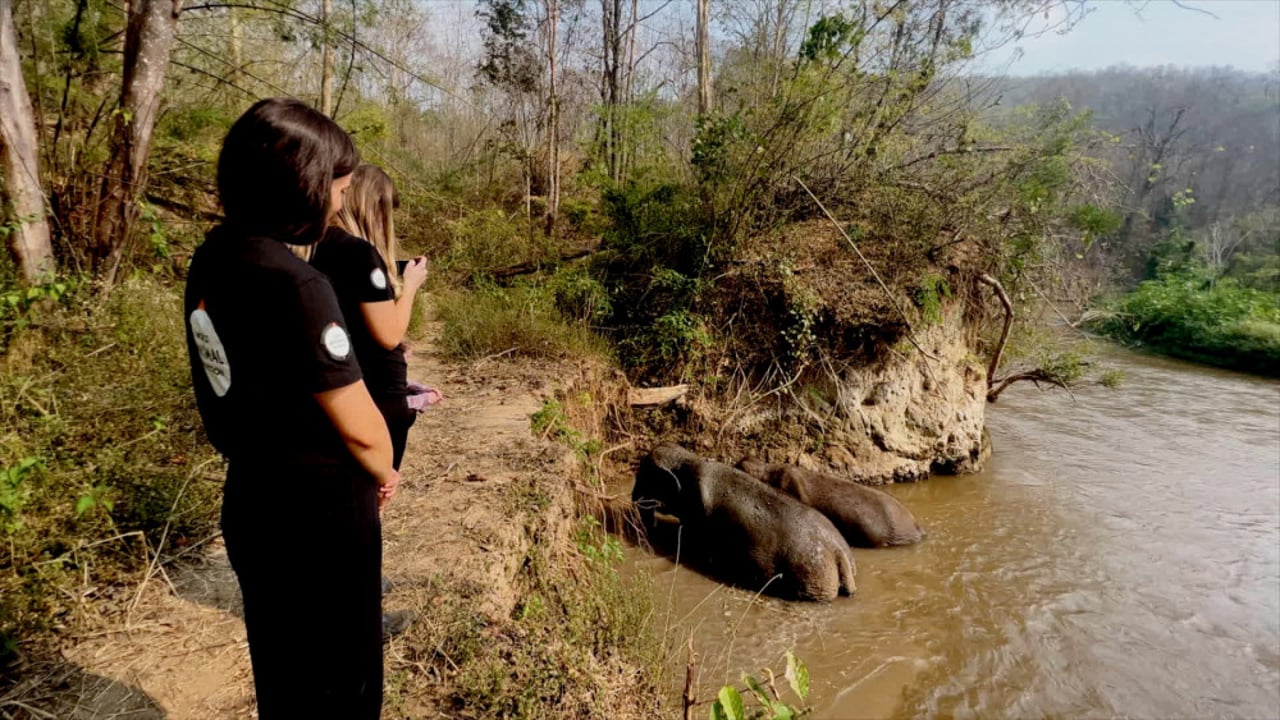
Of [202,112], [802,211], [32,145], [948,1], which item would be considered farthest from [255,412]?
[948,1]

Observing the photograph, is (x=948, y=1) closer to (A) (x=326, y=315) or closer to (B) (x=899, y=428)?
(B) (x=899, y=428)

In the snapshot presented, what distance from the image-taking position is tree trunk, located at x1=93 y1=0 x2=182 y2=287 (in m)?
3.59

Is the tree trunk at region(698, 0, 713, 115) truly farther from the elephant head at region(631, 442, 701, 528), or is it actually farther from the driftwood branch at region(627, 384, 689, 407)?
the elephant head at region(631, 442, 701, 528)

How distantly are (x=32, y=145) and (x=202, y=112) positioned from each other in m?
2.73

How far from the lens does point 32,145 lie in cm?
331

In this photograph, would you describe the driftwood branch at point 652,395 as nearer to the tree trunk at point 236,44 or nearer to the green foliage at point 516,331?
the green foliage at point 516,331

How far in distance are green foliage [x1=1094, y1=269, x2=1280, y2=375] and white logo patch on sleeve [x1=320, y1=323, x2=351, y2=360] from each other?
15455 millimetres

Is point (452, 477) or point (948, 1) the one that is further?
point (948, 1)

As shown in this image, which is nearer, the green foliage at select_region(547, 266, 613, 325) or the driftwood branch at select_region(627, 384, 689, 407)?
the driftwood branch at select_region(627, 384, 689, 407)

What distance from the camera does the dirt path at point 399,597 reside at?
1946mm

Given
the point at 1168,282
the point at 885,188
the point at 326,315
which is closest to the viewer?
the point at 326,315

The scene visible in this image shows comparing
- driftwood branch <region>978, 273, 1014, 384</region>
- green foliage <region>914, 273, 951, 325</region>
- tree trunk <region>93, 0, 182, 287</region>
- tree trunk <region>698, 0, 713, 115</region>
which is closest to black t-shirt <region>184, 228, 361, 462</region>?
tree trunk <region>93, 0, 182, 287</region>

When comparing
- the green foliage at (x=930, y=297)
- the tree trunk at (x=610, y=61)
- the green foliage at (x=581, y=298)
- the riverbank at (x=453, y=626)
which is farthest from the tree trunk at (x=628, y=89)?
the riverbank at (x=453, y=626)

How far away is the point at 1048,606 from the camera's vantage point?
186 inches
